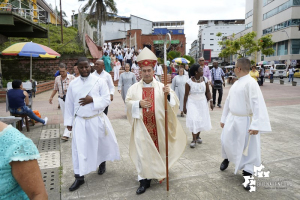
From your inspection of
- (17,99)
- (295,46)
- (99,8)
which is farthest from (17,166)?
(295,46)

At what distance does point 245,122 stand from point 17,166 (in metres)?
3.31

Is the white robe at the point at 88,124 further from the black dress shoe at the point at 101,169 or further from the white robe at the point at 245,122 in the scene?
the white robe at the point at 245,122

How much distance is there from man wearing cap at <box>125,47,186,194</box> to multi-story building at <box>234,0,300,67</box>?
38034 millimetres

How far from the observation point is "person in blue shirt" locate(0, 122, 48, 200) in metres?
1.36

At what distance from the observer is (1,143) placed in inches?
53.6

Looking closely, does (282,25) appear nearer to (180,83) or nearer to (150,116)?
(180,83)

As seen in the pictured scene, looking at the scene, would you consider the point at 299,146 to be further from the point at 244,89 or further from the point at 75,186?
the point at 75,186

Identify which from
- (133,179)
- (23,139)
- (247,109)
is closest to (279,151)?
(247,109)

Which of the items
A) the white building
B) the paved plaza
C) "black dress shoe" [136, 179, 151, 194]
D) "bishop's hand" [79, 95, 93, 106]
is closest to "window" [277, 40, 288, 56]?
the paved plaza

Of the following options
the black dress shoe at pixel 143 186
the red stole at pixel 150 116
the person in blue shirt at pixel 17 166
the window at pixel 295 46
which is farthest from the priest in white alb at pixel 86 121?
the window at pixel 295 46

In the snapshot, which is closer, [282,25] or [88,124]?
[88,124]

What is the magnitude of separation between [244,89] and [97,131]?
241 cm

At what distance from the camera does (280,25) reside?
47.0 metres

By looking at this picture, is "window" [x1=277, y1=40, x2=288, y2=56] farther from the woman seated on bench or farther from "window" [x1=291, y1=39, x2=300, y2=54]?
the woman seated on bench
